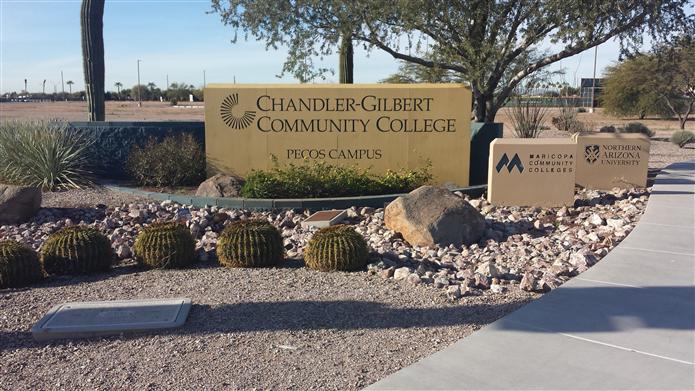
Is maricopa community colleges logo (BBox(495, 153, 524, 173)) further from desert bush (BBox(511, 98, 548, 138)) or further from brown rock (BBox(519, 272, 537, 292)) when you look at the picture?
desert bush (BBox(511, 98, 548, 138))

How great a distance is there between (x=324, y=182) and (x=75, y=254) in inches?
214

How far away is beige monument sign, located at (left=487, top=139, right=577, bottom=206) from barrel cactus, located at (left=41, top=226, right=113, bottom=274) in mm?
6514

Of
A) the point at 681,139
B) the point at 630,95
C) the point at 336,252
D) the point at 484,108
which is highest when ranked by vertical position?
the point at 630,95

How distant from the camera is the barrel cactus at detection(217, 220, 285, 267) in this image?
8445 millimetres

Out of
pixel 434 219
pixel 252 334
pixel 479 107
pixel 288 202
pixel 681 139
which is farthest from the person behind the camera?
pixel 681 139

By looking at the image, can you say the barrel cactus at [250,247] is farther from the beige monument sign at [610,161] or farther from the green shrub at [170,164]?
the beige monument sign at [610,161]

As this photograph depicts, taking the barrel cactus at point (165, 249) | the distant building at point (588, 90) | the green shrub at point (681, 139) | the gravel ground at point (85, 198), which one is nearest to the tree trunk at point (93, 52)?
the gravel ground at point (85, 198)

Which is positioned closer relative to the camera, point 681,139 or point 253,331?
point 253,331

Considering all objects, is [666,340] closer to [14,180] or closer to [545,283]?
[545,283]

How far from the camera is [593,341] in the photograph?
573 centimetres

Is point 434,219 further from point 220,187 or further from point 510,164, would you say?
point 220,187

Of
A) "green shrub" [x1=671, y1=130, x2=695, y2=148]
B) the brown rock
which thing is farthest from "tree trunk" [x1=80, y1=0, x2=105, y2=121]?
"green shrub" [x1=671, y1=130, x2=695, y2=148]

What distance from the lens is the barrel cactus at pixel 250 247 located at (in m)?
8.45

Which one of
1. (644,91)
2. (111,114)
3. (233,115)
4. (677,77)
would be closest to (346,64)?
(233,115)
